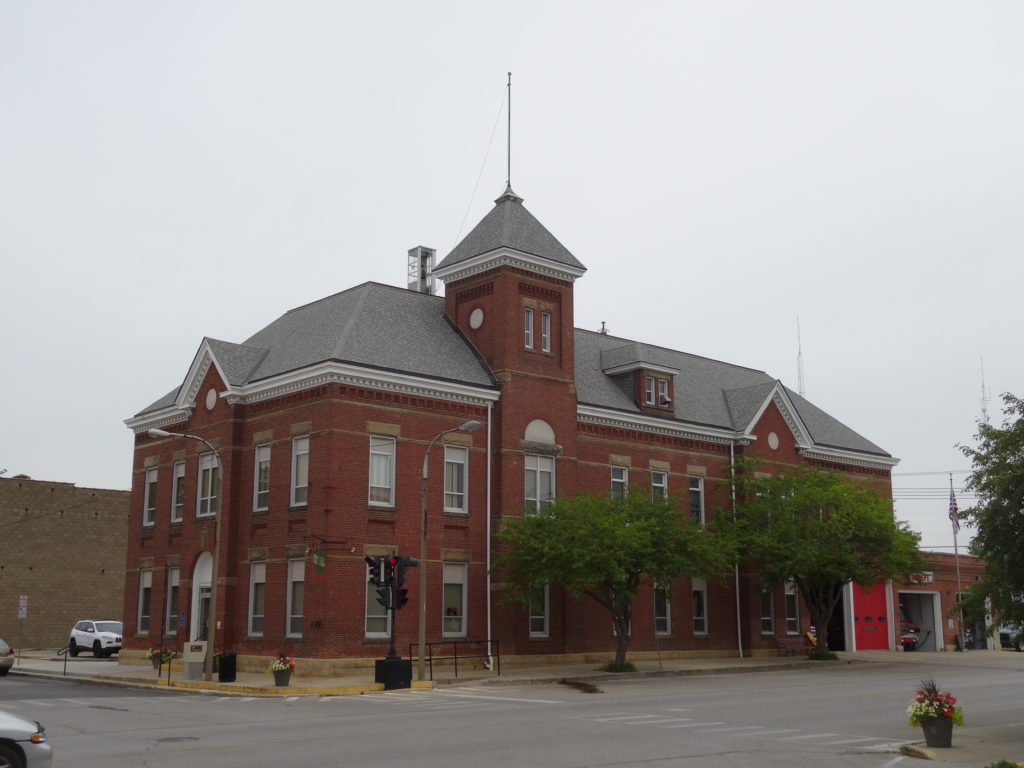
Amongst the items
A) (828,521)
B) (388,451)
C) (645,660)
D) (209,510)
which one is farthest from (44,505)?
(828,521)

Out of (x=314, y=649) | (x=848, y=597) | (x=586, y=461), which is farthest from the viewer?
(x=848, y=597)

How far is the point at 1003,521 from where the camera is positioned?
19.4 meters

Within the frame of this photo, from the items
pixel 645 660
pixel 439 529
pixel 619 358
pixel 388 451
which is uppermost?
pixel 619 358

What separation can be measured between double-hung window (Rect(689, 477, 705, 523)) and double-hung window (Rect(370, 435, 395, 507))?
15285 mm

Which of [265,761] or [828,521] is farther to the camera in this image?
[828,521]

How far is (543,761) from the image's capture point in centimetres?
1575

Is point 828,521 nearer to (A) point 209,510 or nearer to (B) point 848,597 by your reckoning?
(B) point 848,597

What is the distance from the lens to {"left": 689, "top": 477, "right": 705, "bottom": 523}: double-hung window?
47000 millimetres

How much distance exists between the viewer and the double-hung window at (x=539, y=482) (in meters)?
40.3

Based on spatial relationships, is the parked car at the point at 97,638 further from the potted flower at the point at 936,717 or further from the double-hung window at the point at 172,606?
the potted flower at the point at 936,717

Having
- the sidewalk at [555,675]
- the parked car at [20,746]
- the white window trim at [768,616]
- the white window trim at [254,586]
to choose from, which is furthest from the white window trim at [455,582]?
the parked car at [20,746]

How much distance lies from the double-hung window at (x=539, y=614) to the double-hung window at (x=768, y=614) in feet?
40.2

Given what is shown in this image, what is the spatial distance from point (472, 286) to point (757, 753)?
27.2 m

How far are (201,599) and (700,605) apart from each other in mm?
20009
